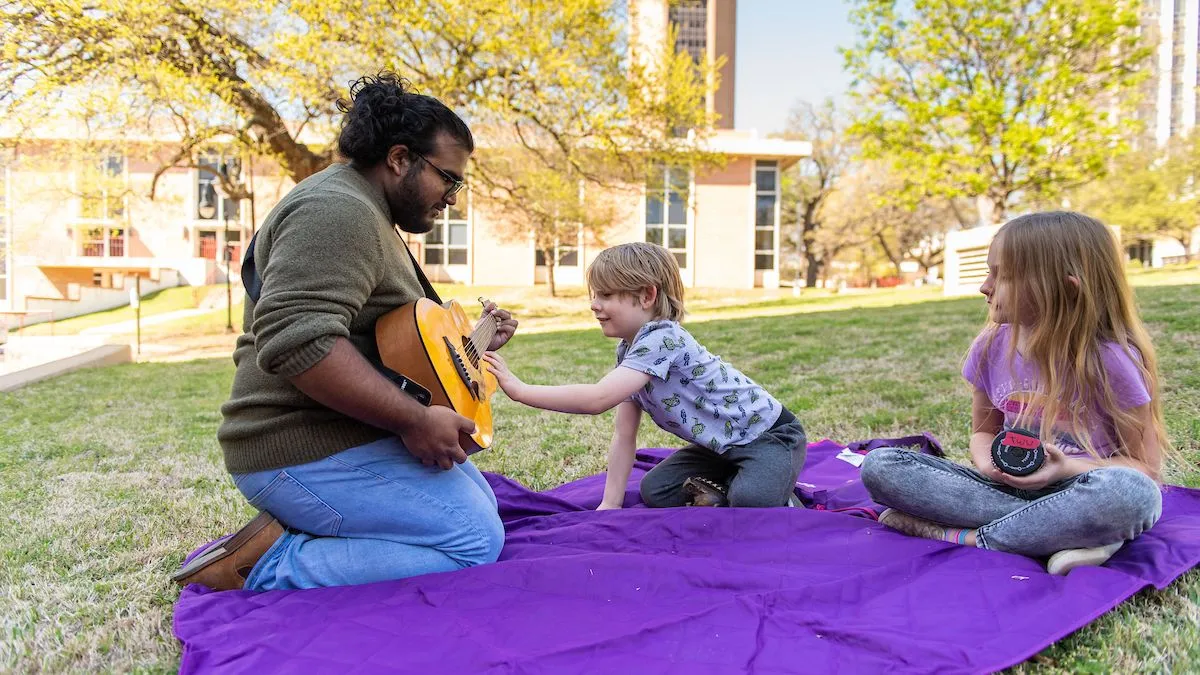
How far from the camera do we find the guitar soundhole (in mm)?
2812

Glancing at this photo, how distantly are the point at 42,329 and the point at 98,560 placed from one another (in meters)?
23.9

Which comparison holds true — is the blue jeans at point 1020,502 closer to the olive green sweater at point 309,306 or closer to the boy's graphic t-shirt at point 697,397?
the boy's graphic t-shirt at point 697,397

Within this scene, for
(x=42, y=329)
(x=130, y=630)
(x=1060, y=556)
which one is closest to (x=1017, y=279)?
(x=1060, y=556)

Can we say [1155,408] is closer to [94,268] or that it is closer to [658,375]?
[658,375]

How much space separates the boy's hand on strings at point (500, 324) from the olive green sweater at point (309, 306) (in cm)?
51

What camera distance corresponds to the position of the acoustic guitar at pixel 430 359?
2.44 metres

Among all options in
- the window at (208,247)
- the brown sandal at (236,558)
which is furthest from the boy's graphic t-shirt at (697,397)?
the window at (208,247)

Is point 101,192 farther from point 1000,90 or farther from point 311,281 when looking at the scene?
point 1000,90

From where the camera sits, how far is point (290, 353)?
213cm

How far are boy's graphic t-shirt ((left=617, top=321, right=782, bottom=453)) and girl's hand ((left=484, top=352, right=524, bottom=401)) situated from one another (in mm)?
516

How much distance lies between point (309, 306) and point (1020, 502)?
235 cm

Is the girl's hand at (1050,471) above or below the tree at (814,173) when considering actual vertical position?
below

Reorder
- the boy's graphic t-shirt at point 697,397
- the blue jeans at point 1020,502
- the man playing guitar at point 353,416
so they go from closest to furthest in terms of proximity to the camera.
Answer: the man playing guitar at point 353,416
the blue jeans at point 1020,502
the boy's graphic t-shirt at point 697,397

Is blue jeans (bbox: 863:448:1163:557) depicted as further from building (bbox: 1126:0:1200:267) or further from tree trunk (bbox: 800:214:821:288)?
tree trunk (bbox: 800:214:821:288)
